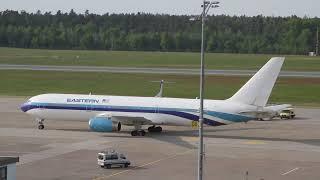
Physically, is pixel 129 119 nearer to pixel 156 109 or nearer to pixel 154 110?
pixel 154 110

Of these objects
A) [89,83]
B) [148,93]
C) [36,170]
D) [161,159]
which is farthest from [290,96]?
[36,170]

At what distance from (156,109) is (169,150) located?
895cm

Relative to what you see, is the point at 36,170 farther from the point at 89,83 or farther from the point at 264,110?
the point at 89,83

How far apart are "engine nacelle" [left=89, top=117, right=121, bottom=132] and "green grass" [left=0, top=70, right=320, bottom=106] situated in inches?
1576

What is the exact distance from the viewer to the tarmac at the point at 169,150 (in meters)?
45.9

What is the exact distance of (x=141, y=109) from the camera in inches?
2532

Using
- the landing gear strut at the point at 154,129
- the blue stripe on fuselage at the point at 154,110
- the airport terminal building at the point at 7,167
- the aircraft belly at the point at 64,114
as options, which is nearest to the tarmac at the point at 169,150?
the landing gear strut at the point at 154,129

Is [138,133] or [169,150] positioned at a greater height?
[138,133]

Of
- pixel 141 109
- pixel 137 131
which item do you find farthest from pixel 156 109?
pixel 137 131

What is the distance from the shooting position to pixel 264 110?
5991 cm

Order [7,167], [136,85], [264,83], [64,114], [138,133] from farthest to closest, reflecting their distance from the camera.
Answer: [136,85], [64,114], [138,133], [264,83], [7,167]

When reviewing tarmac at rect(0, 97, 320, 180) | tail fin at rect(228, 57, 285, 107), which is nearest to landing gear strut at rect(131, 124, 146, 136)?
tarmac at rect(0, 97, 320, 180)

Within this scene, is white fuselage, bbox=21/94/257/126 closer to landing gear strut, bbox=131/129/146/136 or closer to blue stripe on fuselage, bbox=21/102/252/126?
blue stripe on fuselage, bbox=21/102/252/126

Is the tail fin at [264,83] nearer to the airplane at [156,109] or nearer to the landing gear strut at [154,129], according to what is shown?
the airplane at [156,109]
